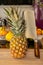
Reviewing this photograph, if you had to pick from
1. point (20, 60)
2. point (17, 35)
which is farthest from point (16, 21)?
point (20, 60)

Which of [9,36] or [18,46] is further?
[9,36]

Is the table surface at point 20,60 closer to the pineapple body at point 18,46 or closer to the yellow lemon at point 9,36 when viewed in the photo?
the pineapple body at point 18,46

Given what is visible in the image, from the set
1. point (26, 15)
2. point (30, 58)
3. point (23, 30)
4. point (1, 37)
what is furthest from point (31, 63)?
point (1, 37)

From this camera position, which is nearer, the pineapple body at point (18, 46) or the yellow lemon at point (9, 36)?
the pineapple body at point (18, 46)

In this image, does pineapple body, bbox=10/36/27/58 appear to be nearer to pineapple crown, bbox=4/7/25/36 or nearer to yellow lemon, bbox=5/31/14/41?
pineapple crown, bbox=4/7/25/36

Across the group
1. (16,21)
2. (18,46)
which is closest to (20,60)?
(18,46)

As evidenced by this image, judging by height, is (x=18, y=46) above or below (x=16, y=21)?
below

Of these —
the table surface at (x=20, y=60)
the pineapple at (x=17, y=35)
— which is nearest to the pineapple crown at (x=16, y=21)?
the pineapple at (x=17, y=35)

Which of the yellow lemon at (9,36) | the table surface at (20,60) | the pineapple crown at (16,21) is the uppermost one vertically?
the pineapple crown at (16,21)

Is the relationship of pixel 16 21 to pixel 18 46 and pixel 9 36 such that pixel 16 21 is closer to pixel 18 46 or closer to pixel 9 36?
pixel 18 46

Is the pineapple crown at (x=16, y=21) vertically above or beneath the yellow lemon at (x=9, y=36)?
above

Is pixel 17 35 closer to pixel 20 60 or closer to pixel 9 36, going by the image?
pixel 20 60

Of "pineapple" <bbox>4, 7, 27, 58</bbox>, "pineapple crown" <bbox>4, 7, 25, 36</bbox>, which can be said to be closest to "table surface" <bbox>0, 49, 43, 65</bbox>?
"pineapple" <bbox>4, 7, 27, 58</bbox>

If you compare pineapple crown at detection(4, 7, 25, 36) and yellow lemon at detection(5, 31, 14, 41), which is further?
yellow lemon at detection(5, 31, 14, 41)
